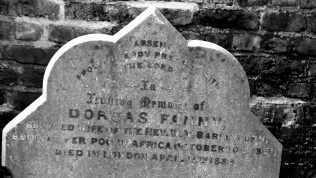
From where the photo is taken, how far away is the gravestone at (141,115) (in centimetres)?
248

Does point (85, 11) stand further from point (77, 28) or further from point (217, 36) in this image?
point (217, 36)

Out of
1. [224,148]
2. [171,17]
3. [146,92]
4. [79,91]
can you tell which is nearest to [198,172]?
[224,148]

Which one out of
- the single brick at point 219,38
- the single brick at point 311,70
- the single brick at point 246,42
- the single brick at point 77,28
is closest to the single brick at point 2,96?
the single brick at point 77,28

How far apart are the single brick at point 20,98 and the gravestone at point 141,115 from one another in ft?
2.47

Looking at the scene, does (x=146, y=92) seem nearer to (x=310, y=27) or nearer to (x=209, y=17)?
(x=209, y=17)

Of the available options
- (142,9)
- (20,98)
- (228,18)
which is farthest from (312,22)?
(20,98)

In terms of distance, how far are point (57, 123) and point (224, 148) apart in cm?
76

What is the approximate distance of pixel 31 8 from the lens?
3.17m

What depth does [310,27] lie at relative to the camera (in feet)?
10.6

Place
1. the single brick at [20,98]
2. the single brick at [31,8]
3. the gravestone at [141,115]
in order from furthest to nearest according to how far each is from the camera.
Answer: the single brick at [20,98] → the single brick at [31,8] → the gravestone at [141,115]

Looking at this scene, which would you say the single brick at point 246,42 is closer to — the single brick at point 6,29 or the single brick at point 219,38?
the single brick at point 219,38

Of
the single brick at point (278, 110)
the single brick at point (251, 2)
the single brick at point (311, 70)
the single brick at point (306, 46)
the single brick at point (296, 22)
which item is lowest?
the single brick at point (278, 110)

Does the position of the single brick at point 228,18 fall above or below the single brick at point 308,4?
below

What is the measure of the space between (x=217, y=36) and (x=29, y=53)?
3.47 ft
